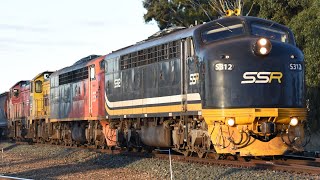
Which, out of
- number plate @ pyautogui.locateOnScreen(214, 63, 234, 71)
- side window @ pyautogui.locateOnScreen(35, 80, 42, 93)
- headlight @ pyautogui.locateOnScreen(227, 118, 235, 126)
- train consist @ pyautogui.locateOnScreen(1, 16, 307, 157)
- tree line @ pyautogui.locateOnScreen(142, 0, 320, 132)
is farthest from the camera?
side window @ pyautogui.locateOnScreen(35, 80, 42, 93)

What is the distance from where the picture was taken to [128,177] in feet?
47.0

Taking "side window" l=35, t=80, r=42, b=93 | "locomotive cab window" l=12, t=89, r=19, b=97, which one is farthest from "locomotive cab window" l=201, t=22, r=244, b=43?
"locomotive cab window" l=12, t=89, r=19, b=97

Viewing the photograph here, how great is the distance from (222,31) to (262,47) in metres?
1.60

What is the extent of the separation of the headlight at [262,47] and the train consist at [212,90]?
0.02 m

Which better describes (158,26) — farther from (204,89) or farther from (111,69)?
(204,89)

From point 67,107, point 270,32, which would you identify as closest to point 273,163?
point 270,32

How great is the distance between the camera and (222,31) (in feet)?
48.5

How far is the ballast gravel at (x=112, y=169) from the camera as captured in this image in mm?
13477

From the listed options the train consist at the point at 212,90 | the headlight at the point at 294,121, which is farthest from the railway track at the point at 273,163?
the headlight at the point at 294,121

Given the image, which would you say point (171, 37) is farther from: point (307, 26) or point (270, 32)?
point (307, 26)

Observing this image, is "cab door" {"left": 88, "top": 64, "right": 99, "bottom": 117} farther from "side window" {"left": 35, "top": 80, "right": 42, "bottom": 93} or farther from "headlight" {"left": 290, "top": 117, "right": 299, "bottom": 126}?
"headlight" {"left": 290, "top": 117, "right": 299, "bottom": 126}

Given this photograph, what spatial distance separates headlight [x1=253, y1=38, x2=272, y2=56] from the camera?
1352 cm

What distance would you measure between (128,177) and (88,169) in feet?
9.18

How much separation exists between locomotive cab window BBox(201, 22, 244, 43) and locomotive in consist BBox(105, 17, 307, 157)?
0.09 ft
